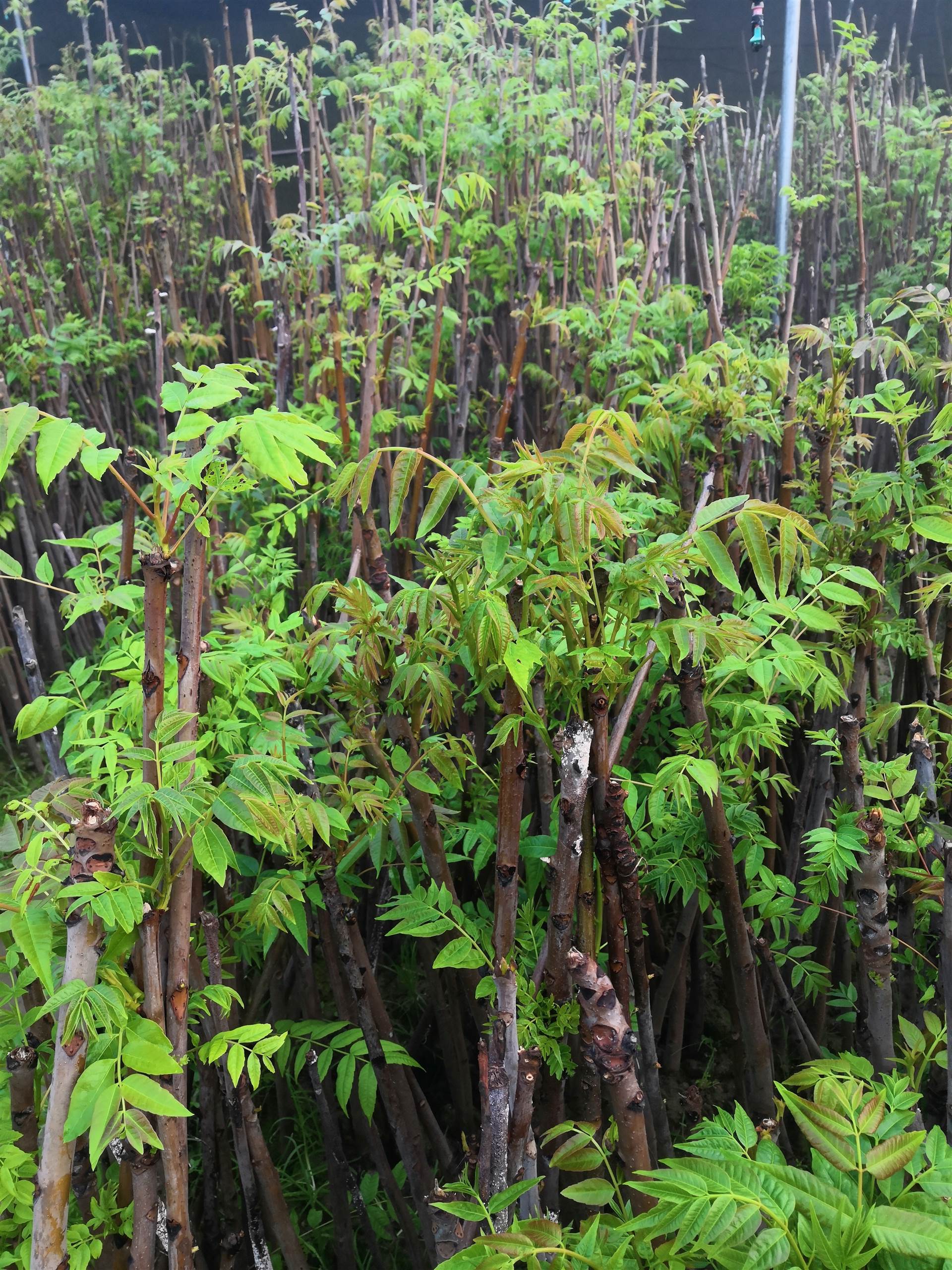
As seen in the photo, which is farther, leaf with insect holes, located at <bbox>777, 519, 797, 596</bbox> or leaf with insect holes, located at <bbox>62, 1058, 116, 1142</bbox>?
leaf with insect holes, located at <bbox>777, 519, 797, 596</bbox>

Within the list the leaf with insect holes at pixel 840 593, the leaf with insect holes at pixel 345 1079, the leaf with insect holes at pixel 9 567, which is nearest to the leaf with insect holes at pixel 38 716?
the leaf with insect holes at pixel 9 567

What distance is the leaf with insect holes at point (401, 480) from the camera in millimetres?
896

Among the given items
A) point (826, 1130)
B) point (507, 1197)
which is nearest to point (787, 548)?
point (826, 1130)

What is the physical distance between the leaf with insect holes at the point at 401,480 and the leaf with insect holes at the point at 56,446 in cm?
30

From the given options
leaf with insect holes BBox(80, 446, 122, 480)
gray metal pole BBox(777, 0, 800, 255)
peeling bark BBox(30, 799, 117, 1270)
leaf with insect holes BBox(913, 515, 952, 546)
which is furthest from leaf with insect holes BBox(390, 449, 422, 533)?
gray metal pole BBox(777, 0, 800, 255)

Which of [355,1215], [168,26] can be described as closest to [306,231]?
[355,1215]

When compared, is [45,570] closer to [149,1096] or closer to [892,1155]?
[149,1096]

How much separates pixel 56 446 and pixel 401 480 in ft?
1.12

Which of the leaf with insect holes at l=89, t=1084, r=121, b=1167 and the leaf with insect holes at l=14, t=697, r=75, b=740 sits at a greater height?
the leaf with insect holes at l=14, t=697, r=75, b=740

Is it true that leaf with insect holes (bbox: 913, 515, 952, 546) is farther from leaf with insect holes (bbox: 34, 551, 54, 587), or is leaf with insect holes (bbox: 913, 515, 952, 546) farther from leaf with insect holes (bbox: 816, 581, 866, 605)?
leaf with insect holes (bbox: 34, 551, 54, 587)

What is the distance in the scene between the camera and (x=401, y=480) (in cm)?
92

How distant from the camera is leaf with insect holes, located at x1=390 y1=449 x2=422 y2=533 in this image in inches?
35.3

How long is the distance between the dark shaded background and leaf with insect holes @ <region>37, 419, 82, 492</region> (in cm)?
616

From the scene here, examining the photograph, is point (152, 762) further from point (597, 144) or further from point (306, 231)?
point (597, 144)
